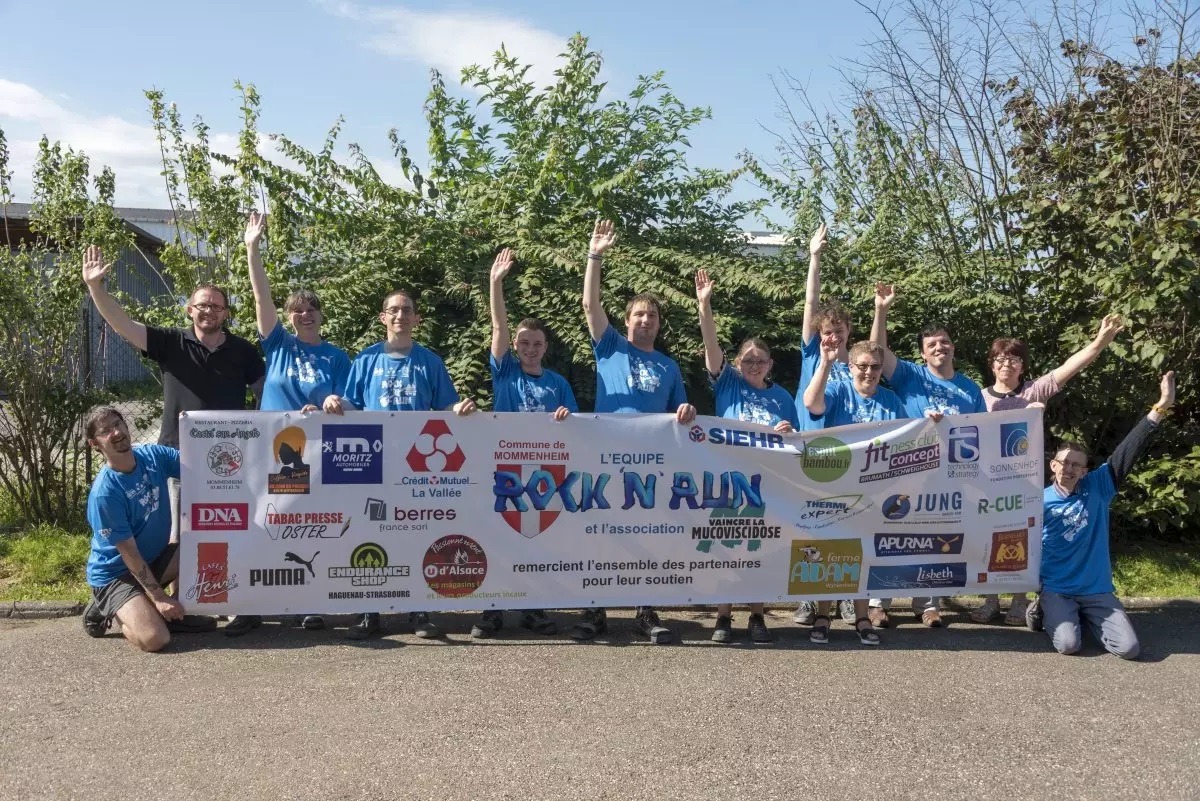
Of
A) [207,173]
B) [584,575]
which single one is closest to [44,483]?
[207,173]

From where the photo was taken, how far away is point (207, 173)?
8164 mm

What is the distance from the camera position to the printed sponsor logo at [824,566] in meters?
6.13

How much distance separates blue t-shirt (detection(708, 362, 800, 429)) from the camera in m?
6.15

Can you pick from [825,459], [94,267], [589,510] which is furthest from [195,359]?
[825,459]

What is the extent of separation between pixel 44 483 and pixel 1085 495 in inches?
307

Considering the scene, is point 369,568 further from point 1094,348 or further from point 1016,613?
point 1094,348

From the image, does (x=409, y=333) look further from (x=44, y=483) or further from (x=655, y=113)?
(x=44, y=483)

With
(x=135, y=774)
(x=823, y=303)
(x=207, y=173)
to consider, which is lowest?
(x=135, y=774)

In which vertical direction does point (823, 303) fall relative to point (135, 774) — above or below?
above

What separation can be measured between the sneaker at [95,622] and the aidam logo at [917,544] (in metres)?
4.63

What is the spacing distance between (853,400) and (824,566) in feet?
3.46

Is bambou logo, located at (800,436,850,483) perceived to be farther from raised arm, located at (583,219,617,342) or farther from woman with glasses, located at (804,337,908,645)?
raised arm, located at (583,219,617,342)

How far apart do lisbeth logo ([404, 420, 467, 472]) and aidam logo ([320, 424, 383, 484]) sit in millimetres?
197

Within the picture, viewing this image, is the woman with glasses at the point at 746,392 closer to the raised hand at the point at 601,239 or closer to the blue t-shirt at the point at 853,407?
the blue t-shirt at the point at 853,407
